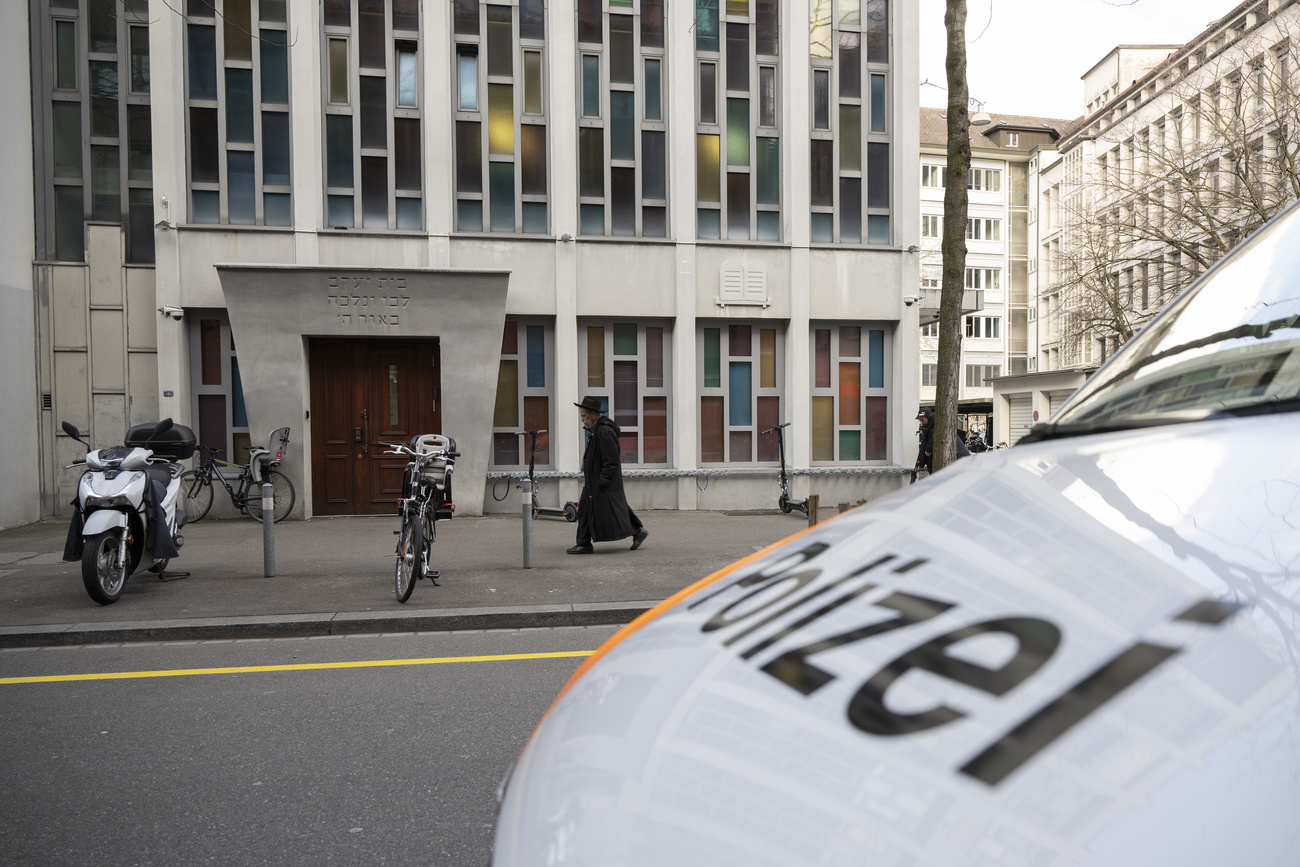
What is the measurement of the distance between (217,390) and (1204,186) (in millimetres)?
20467

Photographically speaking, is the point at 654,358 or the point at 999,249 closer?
the point at 654,358

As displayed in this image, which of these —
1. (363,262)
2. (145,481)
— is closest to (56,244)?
(363,262)

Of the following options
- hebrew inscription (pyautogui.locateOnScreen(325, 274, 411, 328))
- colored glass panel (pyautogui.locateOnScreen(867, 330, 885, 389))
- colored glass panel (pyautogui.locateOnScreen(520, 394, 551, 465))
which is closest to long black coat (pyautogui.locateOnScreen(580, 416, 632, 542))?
colored glass panel (pyautogui.locateOnScreen(520, 394, 551, 465))

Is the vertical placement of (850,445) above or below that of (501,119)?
below

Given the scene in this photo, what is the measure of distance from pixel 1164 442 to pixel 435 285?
42.1ft

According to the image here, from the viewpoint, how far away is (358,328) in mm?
13188

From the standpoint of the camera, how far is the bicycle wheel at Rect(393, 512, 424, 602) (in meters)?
7.00

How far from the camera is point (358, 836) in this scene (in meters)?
3.06

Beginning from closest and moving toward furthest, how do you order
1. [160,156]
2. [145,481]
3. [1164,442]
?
[1164,442], [145,481], [160,156]

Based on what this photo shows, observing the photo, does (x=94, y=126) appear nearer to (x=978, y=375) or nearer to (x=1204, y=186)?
(x=1204, y=186)

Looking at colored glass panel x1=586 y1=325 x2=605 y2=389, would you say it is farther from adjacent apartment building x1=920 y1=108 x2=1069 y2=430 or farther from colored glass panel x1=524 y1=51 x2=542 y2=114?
adjacent apartment building x1=920 y1=108 x2=1069 y2=430

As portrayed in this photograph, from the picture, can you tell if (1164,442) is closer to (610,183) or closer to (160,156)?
(610,183)

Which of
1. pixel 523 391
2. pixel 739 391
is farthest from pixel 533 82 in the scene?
pixel 739 391

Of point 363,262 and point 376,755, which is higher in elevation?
point 363,262
